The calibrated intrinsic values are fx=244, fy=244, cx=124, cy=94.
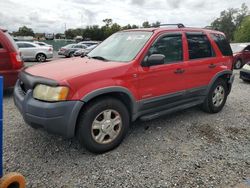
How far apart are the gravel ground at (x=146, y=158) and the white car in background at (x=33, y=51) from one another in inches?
514

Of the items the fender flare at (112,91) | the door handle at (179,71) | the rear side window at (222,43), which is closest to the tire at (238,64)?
the rear side window at (222,43)

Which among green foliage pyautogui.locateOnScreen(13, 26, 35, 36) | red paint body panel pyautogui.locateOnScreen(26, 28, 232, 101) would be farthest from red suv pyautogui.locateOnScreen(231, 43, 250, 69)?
green foliage pyautogui.locateOnScreen(13, 26, 35, 36)

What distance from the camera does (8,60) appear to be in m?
5.91

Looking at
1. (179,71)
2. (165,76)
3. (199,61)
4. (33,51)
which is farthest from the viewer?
(33,51)

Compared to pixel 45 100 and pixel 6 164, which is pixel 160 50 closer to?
pixel 45 100

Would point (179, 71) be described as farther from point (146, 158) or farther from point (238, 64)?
point (238, 64)

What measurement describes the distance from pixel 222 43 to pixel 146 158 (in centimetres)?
329

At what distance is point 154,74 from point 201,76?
134 cm

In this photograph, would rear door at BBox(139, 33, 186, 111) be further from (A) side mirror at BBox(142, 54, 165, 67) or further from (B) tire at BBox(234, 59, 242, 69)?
(B) tire at BBox(234, 59, 242, 69)

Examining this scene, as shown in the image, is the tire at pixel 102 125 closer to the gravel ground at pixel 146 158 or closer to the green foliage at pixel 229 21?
the gravel ground at pixel 146 158

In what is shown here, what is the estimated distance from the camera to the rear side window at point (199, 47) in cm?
452

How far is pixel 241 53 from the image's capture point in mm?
13891

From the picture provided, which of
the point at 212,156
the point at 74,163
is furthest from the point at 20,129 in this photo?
the point at 212,156

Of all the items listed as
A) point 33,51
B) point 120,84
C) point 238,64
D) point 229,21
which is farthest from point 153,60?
point 229,21
